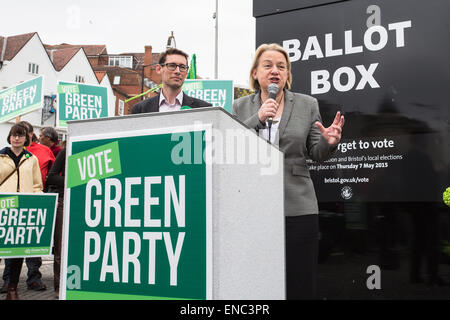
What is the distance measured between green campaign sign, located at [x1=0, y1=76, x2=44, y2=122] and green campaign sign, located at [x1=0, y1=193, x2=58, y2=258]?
238cm

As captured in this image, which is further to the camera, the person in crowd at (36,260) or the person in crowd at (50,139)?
the person in crowd at (50,139)

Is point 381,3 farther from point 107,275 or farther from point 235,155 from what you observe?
point 107,275

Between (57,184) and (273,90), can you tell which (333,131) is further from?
(57,184)

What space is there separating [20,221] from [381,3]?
12.4 ft

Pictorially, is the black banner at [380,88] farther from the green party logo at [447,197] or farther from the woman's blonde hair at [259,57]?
the woman's blonde hair at [259,57]

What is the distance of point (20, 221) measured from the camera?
4.44m

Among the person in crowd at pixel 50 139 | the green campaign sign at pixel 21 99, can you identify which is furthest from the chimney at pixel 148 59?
the person in crowd at pixel 50 139

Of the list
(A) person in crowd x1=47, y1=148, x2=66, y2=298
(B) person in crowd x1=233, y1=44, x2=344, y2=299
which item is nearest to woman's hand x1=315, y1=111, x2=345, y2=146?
(B) person in crowd x1=233, y1=44, x2=344, y2=299

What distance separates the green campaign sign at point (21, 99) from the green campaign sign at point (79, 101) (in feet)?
2.75

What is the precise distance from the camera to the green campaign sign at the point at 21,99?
657 centimetres

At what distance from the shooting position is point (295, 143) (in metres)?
2.24

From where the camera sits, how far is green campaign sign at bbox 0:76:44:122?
6570 mm

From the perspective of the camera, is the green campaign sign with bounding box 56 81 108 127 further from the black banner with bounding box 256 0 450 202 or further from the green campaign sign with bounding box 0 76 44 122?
the black banner with bounding box 256 0 450 202

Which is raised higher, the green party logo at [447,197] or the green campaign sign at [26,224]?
the green party logo at [447,197]
